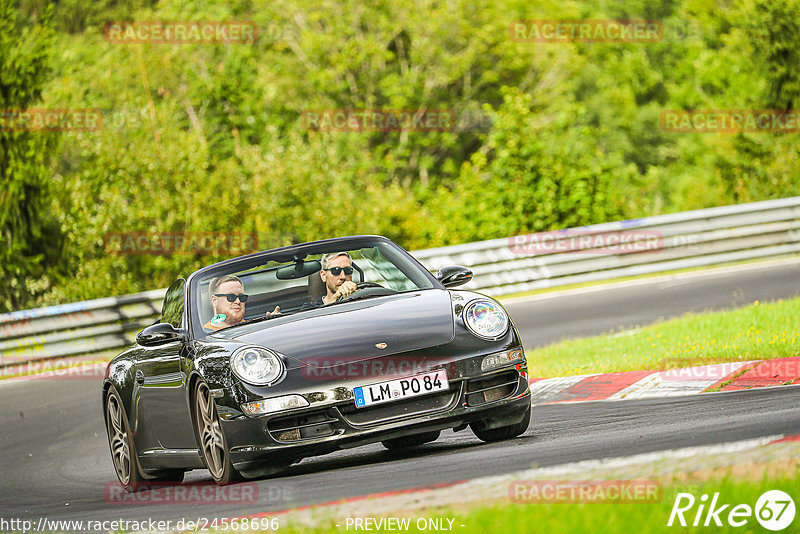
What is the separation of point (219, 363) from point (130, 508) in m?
0.92

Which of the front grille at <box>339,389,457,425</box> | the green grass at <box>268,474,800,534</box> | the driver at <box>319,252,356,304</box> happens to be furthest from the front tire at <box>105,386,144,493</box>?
the green grass at <box>268,474,800,534</box>

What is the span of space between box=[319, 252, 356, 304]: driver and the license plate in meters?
1.36

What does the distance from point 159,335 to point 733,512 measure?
14.3ft

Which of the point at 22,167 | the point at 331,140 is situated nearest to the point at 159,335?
the point at 22,167

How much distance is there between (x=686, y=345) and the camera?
35.6ft

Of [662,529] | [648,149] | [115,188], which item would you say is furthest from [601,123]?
[662,529]

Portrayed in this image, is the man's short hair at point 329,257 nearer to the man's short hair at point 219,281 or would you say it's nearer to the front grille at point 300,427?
the man's short hair at point 219,281

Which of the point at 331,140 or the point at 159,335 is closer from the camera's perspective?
the point at 159,335

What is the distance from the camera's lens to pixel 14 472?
31.7 ft

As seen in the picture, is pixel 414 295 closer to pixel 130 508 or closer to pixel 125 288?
pixel 130 508

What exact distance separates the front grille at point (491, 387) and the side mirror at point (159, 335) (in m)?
1.90

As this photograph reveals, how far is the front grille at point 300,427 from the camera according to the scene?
6.58 meters

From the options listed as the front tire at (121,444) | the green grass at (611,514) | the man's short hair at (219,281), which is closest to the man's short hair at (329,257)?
the man's short hair at (219,281)

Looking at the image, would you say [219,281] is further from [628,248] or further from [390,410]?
[628,248]
